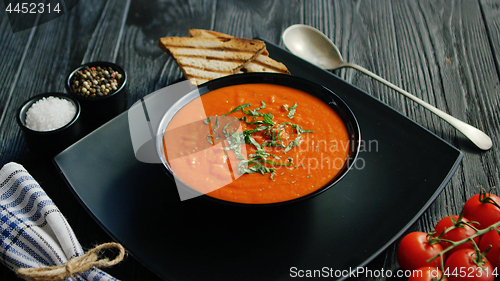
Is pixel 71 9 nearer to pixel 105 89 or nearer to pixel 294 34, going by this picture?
pixel 105 89

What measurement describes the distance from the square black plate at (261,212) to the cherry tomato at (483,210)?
0.64 feet

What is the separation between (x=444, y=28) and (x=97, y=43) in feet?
10.0

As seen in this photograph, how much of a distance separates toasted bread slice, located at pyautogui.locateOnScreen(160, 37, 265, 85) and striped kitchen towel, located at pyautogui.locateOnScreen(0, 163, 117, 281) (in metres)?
1.25

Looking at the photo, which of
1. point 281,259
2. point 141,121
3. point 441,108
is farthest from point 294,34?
point 281,259

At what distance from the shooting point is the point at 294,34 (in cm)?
336

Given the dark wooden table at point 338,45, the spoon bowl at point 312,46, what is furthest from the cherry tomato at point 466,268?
the spoon bowl at point 312,46

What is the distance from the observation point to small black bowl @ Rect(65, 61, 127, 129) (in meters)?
2.61

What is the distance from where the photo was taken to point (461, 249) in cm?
184

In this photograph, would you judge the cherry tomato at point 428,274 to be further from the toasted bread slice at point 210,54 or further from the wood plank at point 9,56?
the wood plank at point 9,56

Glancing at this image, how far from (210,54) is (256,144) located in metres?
1.07

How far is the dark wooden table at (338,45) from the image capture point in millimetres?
2566

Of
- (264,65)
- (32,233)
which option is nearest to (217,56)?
(264,65)

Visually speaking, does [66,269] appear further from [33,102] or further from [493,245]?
[493,245]

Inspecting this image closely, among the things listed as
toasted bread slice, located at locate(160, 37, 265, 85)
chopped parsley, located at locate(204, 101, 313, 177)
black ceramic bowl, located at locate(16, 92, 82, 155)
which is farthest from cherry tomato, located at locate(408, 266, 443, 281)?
black ceramic bowl, located at locate(16, 92, 82, 155)
